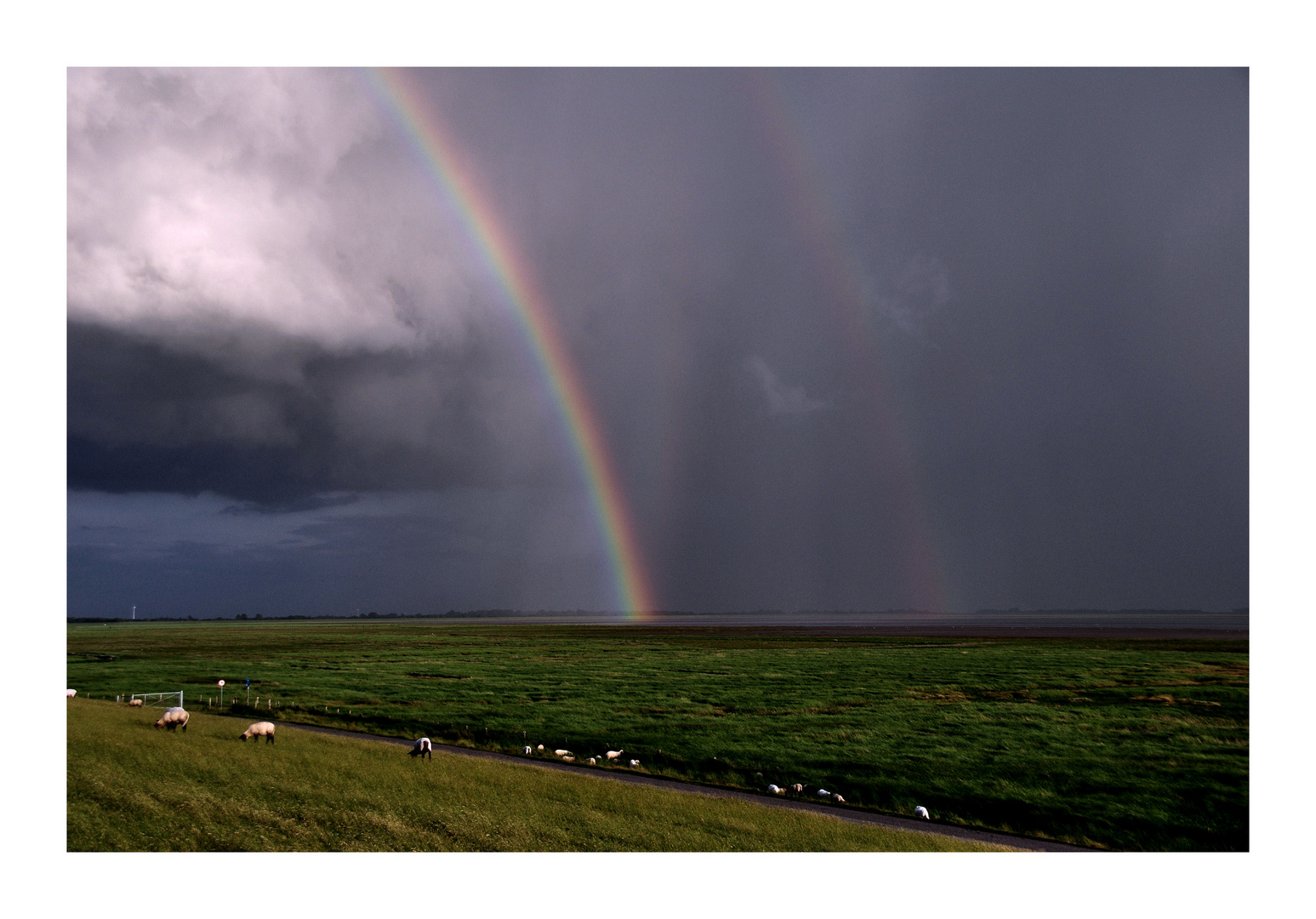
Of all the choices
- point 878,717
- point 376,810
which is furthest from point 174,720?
point 878,717

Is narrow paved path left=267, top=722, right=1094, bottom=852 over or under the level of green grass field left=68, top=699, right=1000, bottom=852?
under

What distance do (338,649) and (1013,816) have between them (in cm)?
9967

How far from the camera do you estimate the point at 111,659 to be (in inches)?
3403

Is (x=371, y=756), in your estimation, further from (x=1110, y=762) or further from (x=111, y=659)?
(x=111, y=659)

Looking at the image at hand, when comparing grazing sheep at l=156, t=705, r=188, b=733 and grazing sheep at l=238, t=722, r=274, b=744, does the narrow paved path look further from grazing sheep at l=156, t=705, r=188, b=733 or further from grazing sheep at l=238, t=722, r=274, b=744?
grazing sheep at l=156, t=705, r=188, b=733

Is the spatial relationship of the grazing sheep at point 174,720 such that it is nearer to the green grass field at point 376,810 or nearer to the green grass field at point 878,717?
the green grass field at point 376,810

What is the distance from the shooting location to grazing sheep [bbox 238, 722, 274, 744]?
26375 millimetres

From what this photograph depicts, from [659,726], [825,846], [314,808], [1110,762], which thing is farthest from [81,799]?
[1110,762]

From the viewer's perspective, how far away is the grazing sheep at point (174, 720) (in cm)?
2705

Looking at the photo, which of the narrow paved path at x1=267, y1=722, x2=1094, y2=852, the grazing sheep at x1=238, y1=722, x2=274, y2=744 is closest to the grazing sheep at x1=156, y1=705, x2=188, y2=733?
the grazing sheep at x1=238, y1=722, x2=274, y2=744

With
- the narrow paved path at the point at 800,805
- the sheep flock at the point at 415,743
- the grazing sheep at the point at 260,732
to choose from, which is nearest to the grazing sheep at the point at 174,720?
the sheep flock at the point at 415,743

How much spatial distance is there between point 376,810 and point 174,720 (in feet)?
44.1

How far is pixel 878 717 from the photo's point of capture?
39406mm

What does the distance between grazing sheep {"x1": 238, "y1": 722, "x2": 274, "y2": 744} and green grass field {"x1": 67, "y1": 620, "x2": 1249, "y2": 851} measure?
9.65 metres
